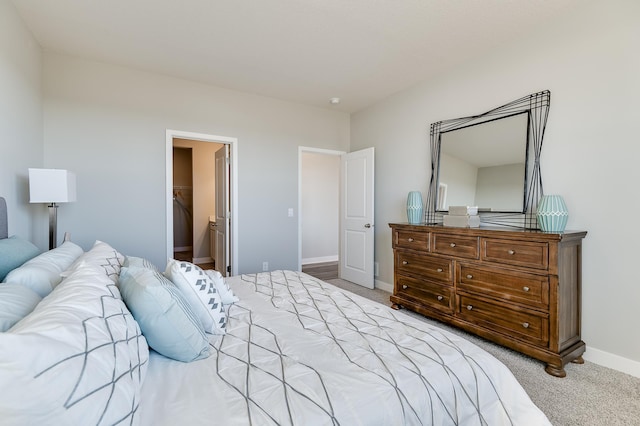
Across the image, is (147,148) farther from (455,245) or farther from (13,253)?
(455,245)

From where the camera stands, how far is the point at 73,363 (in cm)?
67

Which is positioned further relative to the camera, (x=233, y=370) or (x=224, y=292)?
(x=224, y=292)

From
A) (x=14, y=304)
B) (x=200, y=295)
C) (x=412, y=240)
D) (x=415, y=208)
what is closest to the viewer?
(x=14, y=304)

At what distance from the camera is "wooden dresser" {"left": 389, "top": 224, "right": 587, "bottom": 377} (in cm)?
212

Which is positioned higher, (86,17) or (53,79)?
(86,17)

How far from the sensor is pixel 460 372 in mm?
1132

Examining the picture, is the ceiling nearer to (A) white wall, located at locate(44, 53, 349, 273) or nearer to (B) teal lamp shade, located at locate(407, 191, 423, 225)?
(A) white wall, located at locate(44, 53, 349, 273)

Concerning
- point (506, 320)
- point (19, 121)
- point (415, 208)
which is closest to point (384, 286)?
point (415, 208)

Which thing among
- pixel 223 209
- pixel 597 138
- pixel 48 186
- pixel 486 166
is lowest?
pixel 223 209

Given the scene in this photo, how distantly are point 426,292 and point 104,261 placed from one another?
2.71 m

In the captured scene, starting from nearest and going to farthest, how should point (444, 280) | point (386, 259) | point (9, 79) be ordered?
point (9, 79) < point (444, 280) < point (386, 259)

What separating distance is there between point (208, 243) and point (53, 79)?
12.4 feet

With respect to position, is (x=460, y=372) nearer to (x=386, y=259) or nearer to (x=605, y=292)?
(x=605, y=292)

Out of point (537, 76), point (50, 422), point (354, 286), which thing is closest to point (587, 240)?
point (537, 76)
